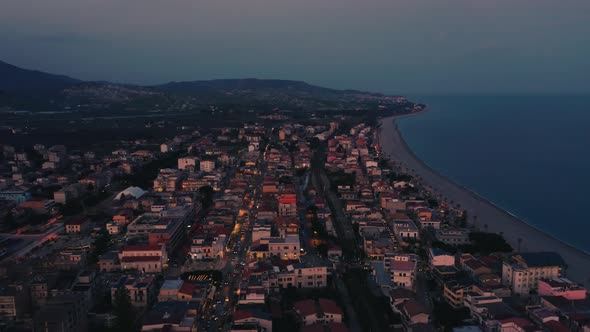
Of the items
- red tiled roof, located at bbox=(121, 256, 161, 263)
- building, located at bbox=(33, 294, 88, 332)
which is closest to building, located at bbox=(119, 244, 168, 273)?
red tiled roof, located at bbox=(121, 256, 161, 263)

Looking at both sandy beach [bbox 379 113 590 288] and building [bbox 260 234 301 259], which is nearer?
building [bbox 260 234 301 259]

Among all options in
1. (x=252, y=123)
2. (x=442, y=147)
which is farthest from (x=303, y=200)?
(x=252, y=123)

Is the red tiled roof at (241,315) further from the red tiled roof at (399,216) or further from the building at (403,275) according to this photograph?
the red tiled roof at (399,216)

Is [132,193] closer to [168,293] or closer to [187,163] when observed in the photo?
[187,163]

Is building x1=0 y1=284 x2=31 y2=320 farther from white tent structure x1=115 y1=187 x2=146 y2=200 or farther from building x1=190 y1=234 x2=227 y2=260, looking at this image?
white tent structure x1=115 y1=187 x2=146 y2=200

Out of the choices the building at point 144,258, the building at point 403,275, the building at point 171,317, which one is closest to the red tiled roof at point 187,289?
the building at point 171,317

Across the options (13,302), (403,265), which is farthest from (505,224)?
(13,302)

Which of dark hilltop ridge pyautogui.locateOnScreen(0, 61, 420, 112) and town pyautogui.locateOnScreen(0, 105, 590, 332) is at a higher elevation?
dark hilltop ridge pyautogui.locateOnScreen(0, 61, 420, 112)
